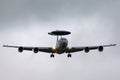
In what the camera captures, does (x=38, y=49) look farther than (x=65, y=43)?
Yes

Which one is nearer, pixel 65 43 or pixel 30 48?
pixel 65 43

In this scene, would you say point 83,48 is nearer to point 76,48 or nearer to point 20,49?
point 76,48

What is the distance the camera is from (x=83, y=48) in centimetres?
14538

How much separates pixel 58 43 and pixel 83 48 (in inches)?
439

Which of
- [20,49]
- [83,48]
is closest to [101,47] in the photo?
[83,48]

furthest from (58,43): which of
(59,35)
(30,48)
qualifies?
(30,48)

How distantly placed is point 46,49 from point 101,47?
1814cm

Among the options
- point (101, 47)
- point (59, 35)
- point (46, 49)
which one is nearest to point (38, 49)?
point (46, 49)

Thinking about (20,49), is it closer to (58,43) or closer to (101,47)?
(58,43)

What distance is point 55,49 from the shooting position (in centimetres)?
14050

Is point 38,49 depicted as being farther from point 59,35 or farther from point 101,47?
point 101,47

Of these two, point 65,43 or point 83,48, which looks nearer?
point 65,43

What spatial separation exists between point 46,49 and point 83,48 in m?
12.3

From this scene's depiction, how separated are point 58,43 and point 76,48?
8.87m
